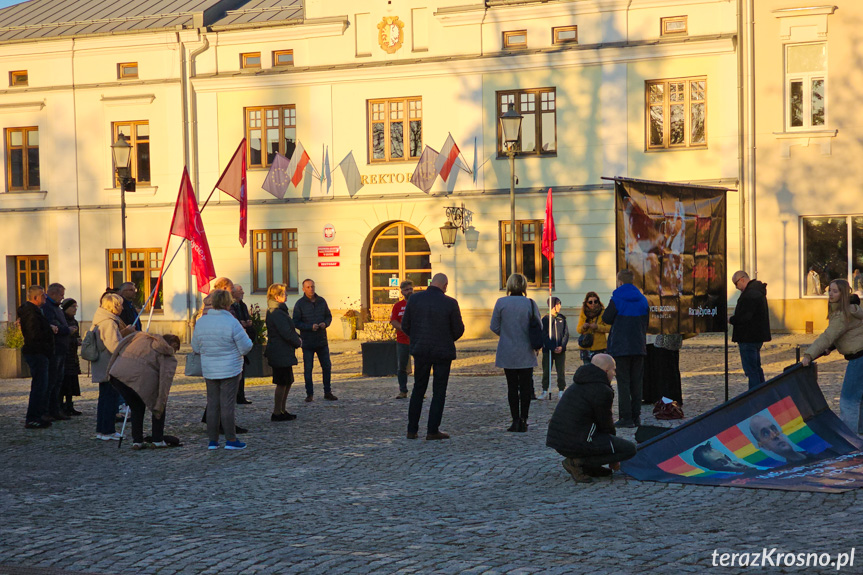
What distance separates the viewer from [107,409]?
12.3 m

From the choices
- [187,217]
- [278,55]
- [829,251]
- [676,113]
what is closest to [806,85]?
[676,113]

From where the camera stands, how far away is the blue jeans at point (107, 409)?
1227cm

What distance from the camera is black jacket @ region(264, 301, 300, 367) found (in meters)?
13.5

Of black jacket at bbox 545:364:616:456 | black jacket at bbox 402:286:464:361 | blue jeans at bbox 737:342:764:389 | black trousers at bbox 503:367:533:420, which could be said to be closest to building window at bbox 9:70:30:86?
black jacket at bbox 402:286:464:361

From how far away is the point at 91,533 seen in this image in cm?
739

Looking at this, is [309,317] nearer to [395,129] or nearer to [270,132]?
[395,129]

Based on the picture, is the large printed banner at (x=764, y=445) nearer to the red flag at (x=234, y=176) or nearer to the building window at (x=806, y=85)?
the red flag at (x=234, y=176)

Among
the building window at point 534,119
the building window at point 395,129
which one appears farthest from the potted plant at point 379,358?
the building window at point 395,129

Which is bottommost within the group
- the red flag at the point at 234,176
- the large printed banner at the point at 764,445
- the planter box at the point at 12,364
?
the planter box at the point at 12,364

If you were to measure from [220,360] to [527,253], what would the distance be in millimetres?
17263

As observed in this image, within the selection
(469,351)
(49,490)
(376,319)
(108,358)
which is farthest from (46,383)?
(376,319)

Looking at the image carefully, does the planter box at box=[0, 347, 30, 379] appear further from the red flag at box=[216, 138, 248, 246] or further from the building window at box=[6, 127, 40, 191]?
the building window at box=[6, 127, 40, 191]

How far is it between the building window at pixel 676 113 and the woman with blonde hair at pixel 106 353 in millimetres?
17586

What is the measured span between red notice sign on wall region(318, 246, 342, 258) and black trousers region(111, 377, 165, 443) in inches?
698
